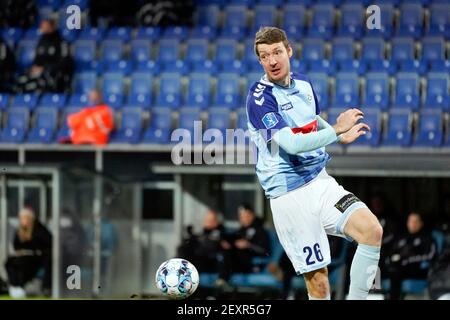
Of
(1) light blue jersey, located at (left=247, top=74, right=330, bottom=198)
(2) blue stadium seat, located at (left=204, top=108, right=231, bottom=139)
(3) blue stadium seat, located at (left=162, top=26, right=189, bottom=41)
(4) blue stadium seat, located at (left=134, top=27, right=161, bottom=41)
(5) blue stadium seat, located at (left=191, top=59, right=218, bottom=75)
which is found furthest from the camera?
(4) blue stadium seat, located at (left=134, top=27, right=161, bottom=41)

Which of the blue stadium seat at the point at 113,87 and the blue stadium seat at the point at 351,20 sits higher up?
the blue stadium seat at the point at 351,20

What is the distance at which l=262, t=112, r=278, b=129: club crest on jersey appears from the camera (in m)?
7.20

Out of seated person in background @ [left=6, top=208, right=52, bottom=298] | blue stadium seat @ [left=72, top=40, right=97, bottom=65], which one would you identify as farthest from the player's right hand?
blue stadium seat @ [left=72, top=40, right=97, bottom=65]

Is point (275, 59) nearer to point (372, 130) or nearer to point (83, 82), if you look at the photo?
point (372, 130)

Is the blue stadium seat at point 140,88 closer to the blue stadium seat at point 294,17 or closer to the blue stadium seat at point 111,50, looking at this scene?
the blue stadium seat at point 111,50

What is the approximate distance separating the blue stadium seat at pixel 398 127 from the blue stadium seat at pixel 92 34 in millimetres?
3991

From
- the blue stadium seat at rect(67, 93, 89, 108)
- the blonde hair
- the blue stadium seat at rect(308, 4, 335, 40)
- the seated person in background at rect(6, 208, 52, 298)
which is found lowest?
the seated person in background at rect(6, 208, 52, 298)

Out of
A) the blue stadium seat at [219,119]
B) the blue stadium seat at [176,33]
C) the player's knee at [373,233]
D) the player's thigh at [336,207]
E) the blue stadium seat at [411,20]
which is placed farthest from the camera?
the blue stadium seat at [176,33]

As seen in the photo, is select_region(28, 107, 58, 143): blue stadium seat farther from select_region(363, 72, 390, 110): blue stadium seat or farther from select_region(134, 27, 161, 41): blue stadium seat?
select_region(363, 72, 390, 110): blue stadium seat

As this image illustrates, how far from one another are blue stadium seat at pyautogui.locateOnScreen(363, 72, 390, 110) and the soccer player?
5179 millimetres

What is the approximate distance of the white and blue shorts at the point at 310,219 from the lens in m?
7.35

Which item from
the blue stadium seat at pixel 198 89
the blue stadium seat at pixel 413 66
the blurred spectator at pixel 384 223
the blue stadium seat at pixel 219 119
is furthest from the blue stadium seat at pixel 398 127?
the blue stadium seat at pixel 198 89

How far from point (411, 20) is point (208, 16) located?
104 inches

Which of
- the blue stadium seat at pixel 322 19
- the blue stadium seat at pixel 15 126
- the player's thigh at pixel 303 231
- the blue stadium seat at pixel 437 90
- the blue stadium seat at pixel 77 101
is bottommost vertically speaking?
the player's thigh at pixel 303 231
